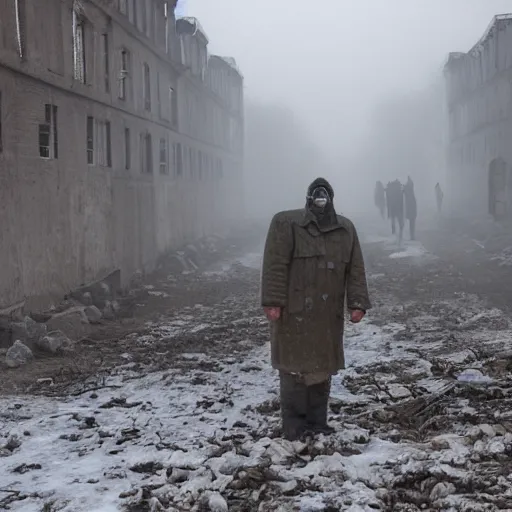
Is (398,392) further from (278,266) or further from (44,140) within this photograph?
(44,140)

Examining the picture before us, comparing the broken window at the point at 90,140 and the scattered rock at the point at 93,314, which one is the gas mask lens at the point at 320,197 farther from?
the broken window at the point at 90,140

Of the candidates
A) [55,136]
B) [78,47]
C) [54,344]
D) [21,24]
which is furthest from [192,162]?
[54,344]

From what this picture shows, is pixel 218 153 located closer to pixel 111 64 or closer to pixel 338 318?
pixel 111 64

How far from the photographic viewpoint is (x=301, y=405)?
16.7 feet

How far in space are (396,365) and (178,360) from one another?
2763mm

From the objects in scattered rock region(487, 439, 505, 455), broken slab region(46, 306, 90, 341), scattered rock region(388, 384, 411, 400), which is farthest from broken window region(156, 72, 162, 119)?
scattered rock region(487, 439, 505, 455)

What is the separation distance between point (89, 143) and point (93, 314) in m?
4.44

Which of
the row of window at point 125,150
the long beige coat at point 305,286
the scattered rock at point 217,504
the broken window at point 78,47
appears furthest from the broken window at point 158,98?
the scattered rock at point 217,504

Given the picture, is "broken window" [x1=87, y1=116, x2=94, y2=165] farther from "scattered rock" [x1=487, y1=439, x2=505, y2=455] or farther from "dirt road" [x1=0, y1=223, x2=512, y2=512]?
"scattered rock" [x1=487, y1=439, x2=505, y2=455]

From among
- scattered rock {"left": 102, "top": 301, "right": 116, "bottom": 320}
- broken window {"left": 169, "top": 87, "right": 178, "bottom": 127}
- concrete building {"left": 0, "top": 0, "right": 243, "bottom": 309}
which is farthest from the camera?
broken window {"left": 169, "top": 87, "right": 178, "bottom": 127}

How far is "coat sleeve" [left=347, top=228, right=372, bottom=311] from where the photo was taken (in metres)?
5.06

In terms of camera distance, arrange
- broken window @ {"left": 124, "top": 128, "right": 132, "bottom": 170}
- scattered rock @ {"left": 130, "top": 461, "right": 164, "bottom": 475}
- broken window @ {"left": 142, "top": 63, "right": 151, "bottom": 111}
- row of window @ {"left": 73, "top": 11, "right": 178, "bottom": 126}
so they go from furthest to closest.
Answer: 1. broken window @ {"left": 142, "top": 63, "right": 151, "bottom": 111}
2. broken window @ {"left": 124, "top": 128, "right": 132, "bottom": 170}
3. row of window @ {"left": 73, "top": 11, "right": 178, "bottom": 126}
4. scattered rock @ {"left": 130, "top": 461, "right": 164, "bottom": 475}

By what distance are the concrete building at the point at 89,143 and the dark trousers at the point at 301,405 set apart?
601 centimetres

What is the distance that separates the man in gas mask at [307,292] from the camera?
4.96 m
